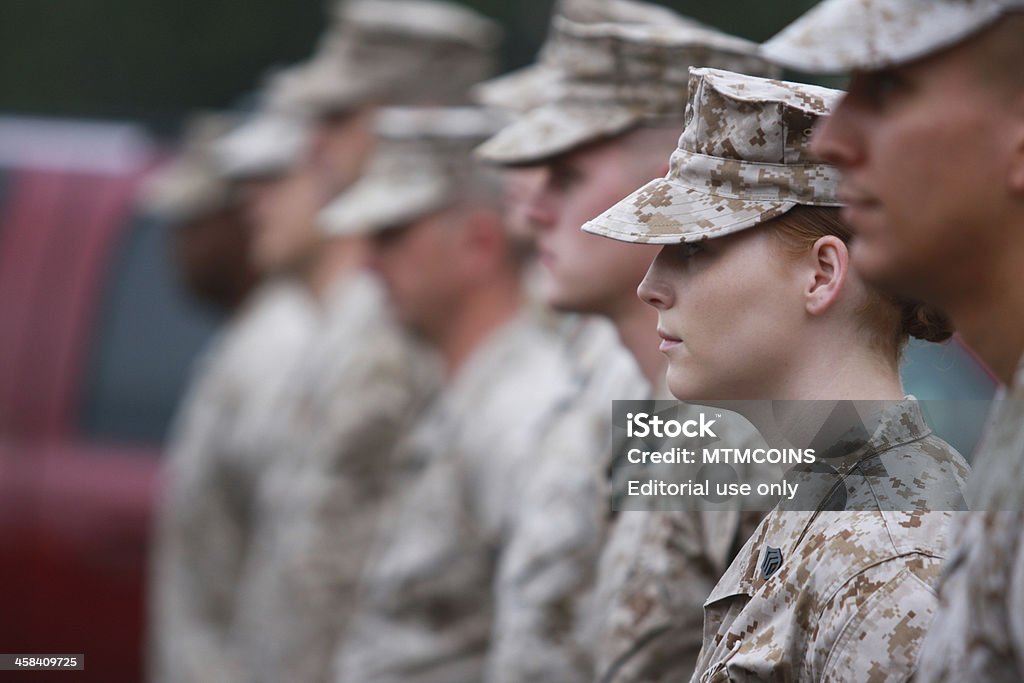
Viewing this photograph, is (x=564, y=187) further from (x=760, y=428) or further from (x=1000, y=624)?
(x=1000, y=624)

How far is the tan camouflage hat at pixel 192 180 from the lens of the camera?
6914 millimetres

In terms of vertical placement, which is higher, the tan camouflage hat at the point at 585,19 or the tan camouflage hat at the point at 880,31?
the tan camouflage hat at the point at 880,31

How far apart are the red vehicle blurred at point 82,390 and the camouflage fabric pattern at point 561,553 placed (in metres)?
2.55

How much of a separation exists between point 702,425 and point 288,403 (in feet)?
12.1

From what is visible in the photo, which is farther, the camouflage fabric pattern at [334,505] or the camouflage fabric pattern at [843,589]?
the camouflage fabric pattern at [334,505]

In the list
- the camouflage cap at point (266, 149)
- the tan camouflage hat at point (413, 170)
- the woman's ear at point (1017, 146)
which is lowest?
the camouflage cap at point (266, 149)

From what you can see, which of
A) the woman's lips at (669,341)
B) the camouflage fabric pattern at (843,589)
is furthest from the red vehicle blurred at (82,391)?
the camouflage fabric pattern at (843,589)

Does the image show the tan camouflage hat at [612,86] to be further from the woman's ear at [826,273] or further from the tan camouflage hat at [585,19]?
the woman's ear at [826,273]

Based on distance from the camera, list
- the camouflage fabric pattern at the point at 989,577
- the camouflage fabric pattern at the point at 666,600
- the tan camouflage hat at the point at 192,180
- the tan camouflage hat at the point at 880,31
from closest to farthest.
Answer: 1. the camouflage fabric pattern at the point at 989,577
2. the tan camouflage hat at the point at 880,31
3. the camouflage fabric pattern at the point at 666,600
4. the tan camouflage hat at the point at 192,180

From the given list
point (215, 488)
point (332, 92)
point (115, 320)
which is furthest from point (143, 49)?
point (215, 488)

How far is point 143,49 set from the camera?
9.34 m

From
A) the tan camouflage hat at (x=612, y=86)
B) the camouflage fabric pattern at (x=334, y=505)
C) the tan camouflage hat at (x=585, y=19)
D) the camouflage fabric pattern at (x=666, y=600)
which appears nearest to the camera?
the camouflage fabric pattern at (x=666, y=600)

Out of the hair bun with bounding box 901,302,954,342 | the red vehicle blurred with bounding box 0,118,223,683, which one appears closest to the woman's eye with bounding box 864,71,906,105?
the hair bun with bounding box 901,302,954,342

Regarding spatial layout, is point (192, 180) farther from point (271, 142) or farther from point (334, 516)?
point (334, 516)
